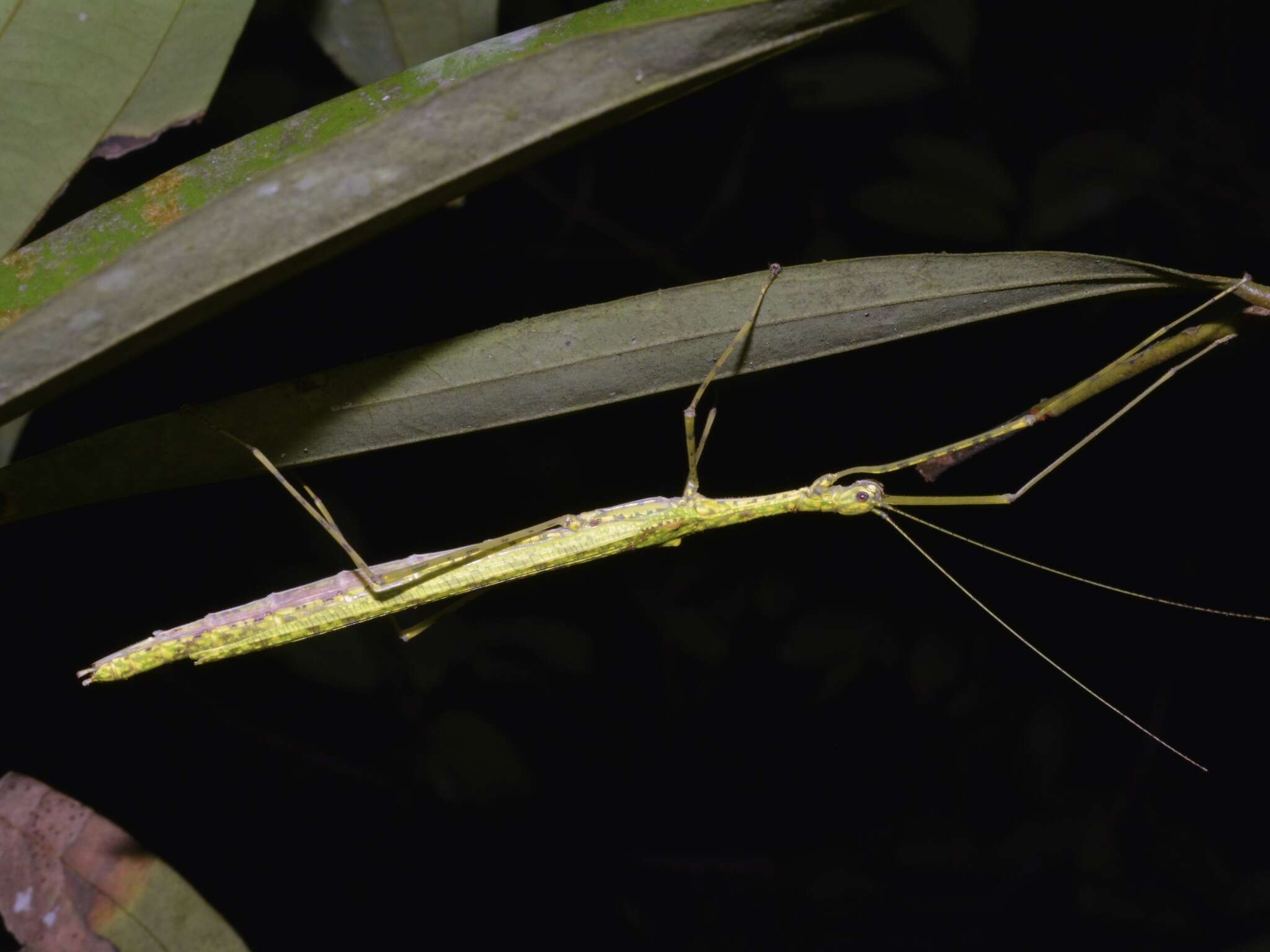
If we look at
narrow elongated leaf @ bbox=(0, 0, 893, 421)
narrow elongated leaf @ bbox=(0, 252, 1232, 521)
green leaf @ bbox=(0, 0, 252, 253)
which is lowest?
narrow elongated leaf @ bbox=(0, 252, 1232, 521)

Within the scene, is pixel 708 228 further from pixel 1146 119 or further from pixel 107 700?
pixel 107 700

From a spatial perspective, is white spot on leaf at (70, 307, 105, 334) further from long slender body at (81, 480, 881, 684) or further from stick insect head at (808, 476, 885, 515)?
stick insect head at (808, 476, 885, 515)

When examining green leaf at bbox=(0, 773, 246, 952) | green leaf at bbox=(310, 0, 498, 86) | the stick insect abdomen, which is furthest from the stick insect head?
green leaf at bbox=(0, 773, 246, 952)

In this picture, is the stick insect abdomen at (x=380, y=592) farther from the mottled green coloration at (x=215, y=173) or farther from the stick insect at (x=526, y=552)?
the mottled green coloration at (x=215, y=173)

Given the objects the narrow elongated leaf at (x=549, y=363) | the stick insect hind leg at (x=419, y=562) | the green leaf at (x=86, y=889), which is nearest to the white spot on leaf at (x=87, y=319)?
the narrow elongated leaf at (x=549, y=363)

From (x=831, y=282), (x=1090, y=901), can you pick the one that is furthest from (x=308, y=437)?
(x=1090, y=901)

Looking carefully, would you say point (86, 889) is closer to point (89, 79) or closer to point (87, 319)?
point (87, 319)
